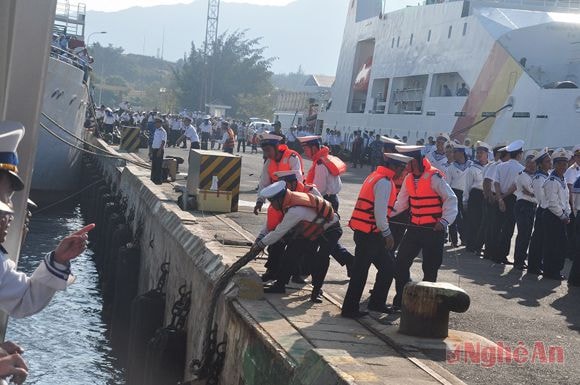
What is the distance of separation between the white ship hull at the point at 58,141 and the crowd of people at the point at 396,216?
61.2ft

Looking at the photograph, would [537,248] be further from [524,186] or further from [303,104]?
[303,104]

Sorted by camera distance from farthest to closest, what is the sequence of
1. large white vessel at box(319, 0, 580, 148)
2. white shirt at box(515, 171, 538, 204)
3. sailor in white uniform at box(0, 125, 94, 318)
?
large white vessel at box(319, 0, 580, 148) < white shirt at box(515, 171, 538, 204) < sailor in white uniform at box(0, 125, 94, 318)

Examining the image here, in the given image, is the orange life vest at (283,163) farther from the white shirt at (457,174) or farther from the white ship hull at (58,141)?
the white ship hull at (58,141)

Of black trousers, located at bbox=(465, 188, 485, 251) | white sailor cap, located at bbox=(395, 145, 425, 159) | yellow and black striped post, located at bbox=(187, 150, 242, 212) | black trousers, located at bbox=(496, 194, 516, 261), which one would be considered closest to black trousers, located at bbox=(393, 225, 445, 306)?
white sailor cap, located at bbox=(395, 145, 425, 159)

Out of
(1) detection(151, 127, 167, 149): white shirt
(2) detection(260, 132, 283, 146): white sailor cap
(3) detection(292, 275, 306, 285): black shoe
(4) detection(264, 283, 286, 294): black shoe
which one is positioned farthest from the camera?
(1) detection(151, 127, 167, 149): white shirt

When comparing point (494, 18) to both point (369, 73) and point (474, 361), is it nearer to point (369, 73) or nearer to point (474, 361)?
point (369, 73)

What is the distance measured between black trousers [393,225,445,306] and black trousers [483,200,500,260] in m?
4.59

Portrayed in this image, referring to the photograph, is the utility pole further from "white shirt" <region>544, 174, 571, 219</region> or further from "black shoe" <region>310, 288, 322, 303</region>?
"black shoe" <region>310, 288, 322, 303</region>

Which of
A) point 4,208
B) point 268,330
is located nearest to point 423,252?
point 268,330

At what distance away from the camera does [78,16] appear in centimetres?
A: 4884

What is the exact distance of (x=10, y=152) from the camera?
4.27 m

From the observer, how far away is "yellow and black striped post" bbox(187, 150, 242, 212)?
611 inches

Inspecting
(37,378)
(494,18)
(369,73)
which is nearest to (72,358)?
(37,378)

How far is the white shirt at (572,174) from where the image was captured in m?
14.2
